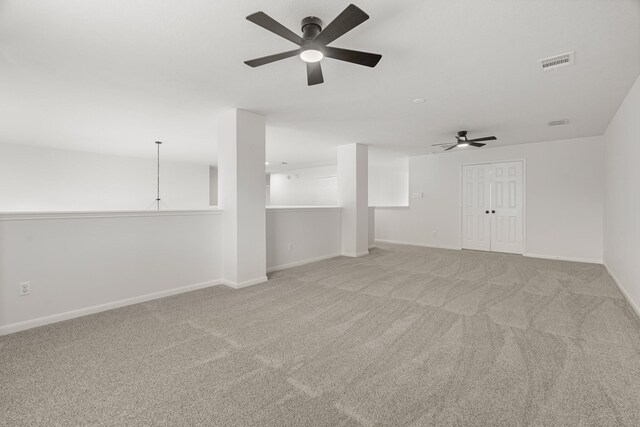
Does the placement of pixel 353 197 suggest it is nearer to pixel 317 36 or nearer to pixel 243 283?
pixel 243 283

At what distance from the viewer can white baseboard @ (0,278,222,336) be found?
2607 millimetres

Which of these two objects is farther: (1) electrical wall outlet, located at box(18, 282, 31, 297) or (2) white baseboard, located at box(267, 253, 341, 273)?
(2) white baseboard, located at box(267, 253, 341, 273)

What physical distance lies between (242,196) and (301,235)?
71.6 inches

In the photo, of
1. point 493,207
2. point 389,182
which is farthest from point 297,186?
point 493,207

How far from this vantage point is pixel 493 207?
265 inches

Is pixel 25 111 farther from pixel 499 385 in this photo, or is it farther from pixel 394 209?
pixel 394 209

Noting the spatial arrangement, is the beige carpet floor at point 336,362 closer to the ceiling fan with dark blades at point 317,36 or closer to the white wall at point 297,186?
the ceiling fan with dark blades at point 317,36

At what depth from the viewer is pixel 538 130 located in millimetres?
5133

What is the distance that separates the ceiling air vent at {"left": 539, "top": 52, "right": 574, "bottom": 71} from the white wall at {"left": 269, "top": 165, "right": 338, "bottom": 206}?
706 centimetres

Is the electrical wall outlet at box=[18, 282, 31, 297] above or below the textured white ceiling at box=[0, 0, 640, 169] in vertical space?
below

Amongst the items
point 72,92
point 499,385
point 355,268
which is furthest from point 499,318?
point 72,92

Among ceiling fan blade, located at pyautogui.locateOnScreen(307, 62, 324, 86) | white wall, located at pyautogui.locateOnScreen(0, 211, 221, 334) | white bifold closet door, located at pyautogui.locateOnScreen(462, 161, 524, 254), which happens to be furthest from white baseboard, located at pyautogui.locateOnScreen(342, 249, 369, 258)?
ceiling fan blade, located at pyautogui.locateOnScreen(307, 62, 324, 86)

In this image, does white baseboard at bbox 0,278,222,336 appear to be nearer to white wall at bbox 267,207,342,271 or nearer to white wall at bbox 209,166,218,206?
white wall at bbox 267,207,342,271

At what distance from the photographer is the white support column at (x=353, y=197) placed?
626cm
